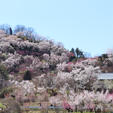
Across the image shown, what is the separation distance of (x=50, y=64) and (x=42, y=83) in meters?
12.2

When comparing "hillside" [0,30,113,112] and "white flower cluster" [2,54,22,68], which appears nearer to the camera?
"hillside" [0,30,113,112]

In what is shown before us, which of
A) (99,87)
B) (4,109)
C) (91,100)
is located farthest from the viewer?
(99,87)

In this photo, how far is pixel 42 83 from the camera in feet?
79.9

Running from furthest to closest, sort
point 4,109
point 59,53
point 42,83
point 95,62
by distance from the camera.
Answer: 1. point 59,53
2. point 95,62
3. point 42,83
4. point 4,109

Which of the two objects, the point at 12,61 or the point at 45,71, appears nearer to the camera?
the point at 45,71

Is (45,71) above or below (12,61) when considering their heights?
below

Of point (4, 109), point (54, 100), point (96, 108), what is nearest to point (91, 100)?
point (96, 108)

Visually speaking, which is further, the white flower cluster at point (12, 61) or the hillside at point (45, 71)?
the white flower cluster at point (12, 61)

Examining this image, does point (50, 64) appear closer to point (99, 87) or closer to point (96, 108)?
point (99, 87)

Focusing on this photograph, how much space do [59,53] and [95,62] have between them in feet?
31.3

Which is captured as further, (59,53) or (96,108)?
(59,53)

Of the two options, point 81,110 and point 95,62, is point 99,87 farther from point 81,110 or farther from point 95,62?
point 95,62

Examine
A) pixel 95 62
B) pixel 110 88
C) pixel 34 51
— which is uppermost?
pixel 34 51

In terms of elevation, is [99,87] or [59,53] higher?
[59,53]
